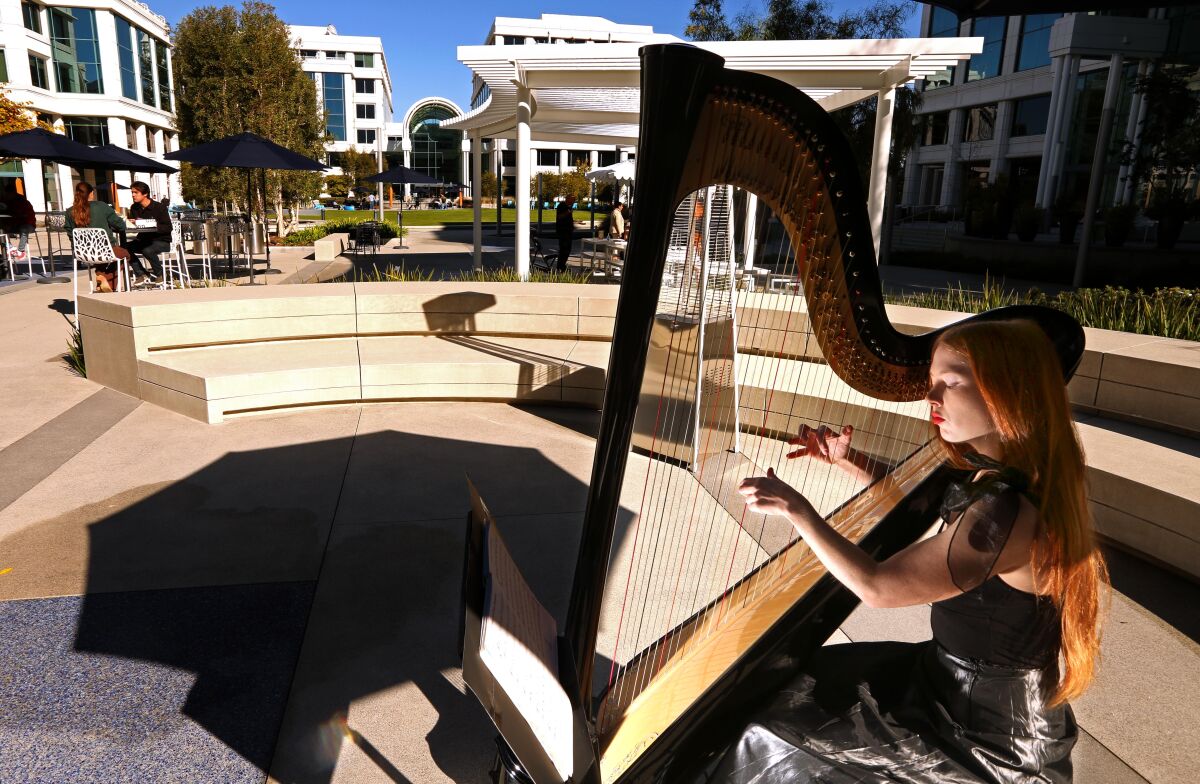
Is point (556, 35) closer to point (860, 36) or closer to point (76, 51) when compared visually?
point (76, 51)

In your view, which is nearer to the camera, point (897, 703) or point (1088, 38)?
point (897, 703)

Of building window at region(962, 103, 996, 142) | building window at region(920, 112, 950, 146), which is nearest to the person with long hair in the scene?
building window at region(962, 103, 996, 142)

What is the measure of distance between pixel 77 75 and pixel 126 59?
4.09 metres

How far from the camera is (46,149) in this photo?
→ 13.9 m

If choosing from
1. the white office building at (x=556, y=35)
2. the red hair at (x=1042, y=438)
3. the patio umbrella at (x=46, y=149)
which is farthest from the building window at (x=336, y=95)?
the red hair at (x=1042, y=438)

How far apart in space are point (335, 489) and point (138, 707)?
2276mm

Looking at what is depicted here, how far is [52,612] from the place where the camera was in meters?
3.61

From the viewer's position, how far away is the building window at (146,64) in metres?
52.1

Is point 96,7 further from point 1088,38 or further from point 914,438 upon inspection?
point 914,438

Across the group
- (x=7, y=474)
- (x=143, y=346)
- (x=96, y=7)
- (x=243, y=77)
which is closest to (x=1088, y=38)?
(x=243, y=77)

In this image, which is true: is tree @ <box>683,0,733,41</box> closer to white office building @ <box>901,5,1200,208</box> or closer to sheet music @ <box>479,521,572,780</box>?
white office building @ <box>901,5,1200,208</box>

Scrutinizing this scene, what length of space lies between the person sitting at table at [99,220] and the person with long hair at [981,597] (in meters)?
11.8

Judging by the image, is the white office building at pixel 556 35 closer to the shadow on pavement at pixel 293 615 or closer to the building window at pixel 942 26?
the building window at pixel 942 26

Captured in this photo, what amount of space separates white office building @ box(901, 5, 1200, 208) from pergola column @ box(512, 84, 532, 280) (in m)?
16.2
